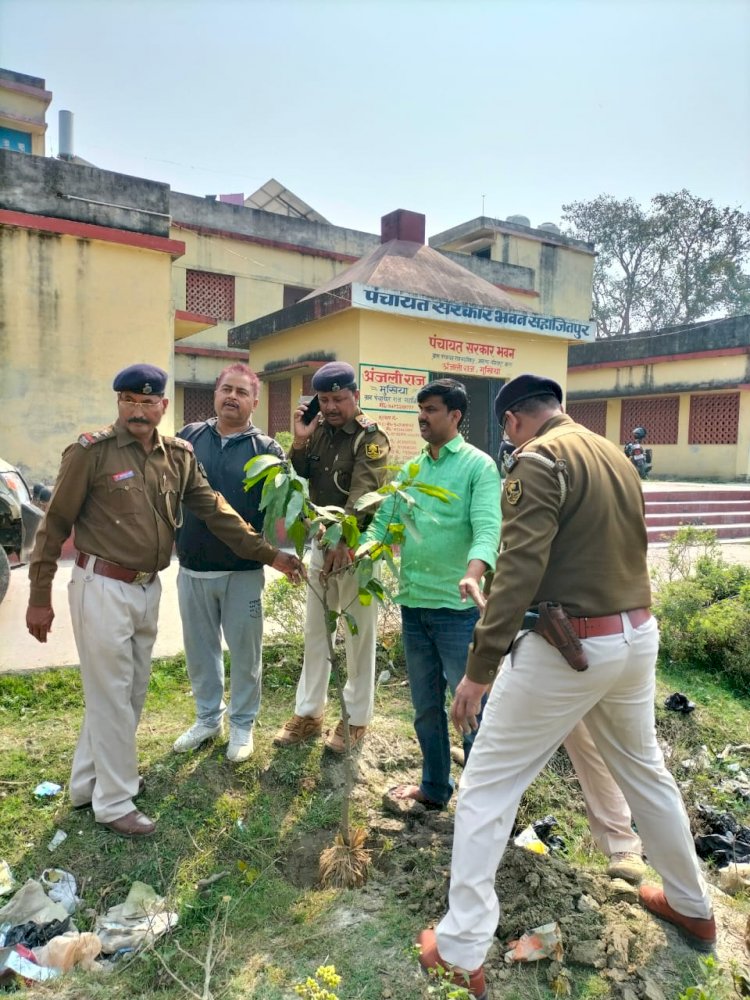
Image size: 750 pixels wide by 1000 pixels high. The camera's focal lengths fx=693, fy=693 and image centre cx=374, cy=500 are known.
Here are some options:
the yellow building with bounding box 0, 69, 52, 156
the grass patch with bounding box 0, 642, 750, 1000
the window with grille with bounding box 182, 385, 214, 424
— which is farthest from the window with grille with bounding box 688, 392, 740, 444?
the yellow building with bounding box 0, 69, 52, 156

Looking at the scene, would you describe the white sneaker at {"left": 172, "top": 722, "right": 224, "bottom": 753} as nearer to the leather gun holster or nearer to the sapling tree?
the sapling tree

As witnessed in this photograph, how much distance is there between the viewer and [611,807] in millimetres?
2791

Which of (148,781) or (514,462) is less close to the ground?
(514,462)

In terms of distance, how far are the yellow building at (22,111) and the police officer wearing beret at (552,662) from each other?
72.7 ft

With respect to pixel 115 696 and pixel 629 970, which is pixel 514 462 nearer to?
pixel 629 970

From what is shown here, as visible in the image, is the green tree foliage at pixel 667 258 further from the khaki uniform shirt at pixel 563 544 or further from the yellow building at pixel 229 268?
the khaki uniform shirt at pixel 563 544

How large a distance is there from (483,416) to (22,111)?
1700cm

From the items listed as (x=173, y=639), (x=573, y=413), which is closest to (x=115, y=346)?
(x=173, y=639)

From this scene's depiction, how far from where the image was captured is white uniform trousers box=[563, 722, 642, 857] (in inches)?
109

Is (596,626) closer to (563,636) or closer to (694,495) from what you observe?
(563,636)

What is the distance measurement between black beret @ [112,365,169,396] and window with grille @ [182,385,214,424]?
548 inches

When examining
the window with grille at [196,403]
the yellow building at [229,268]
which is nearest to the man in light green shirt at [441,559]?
the yellow building at [229,268]

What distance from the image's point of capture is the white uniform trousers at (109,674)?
9.03ft

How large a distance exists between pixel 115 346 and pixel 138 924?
769 cm
